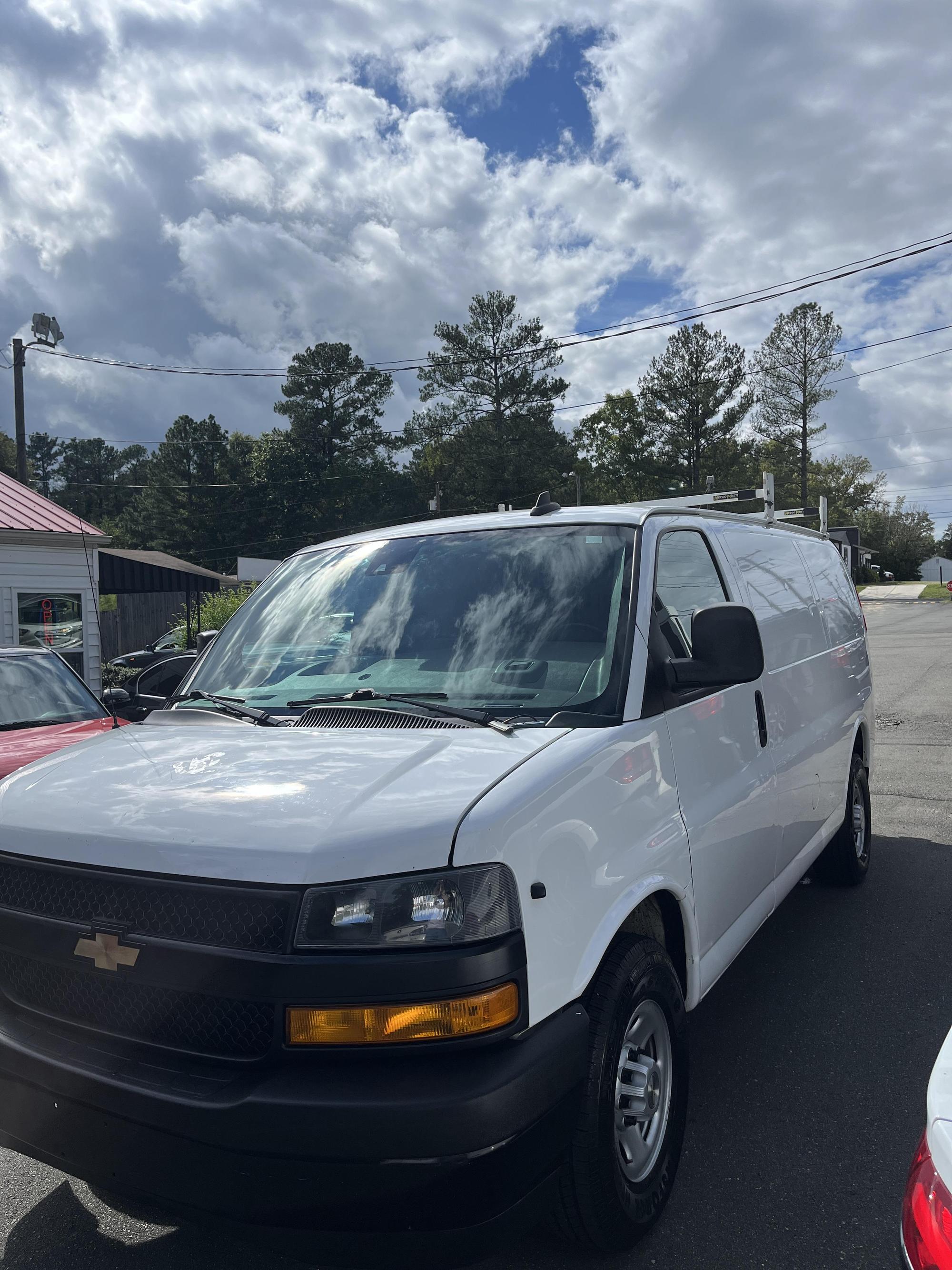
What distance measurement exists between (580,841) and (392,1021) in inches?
24.4

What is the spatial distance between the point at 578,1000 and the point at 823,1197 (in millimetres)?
1187

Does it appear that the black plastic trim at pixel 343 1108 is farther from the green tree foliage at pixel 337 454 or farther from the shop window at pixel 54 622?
the green tree foliage at pixel 337 454

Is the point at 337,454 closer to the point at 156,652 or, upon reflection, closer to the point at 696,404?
the point at 696,404

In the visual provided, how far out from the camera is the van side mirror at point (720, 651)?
9.66 feet

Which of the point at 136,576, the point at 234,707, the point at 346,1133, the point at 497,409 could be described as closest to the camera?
the point at 346,1133

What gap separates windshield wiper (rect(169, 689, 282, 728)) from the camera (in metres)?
2.96

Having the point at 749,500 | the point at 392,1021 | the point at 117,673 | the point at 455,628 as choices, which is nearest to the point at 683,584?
the point at 455,628

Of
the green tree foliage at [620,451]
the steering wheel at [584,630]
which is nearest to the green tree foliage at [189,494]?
the green tree foliage at [620,451]

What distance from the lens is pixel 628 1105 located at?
2.58m

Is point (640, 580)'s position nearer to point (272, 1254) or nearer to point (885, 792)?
point (272, 1254)

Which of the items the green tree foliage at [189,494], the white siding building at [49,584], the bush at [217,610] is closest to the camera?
the white siding building at [49,584]

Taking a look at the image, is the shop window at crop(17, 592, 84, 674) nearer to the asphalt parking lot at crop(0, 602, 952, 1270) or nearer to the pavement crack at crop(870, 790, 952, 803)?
the pavement crack at crop(870, 790, 952, 803)

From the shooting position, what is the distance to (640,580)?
10.3 ft

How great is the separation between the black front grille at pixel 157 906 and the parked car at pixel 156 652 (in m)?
16.3
